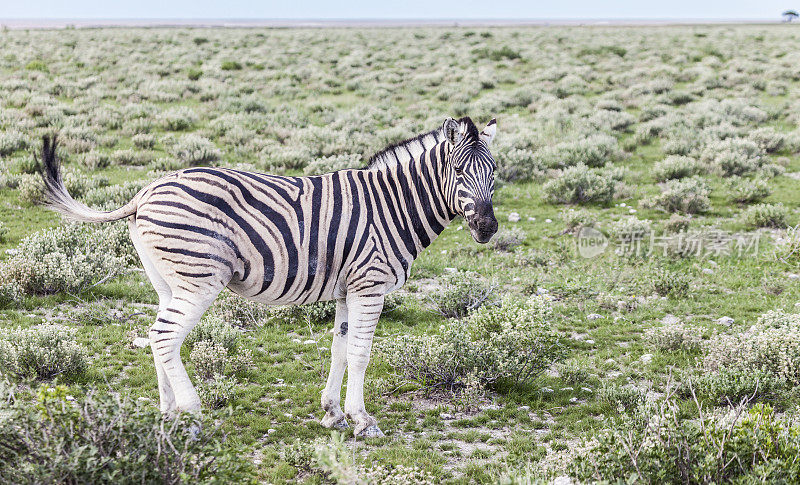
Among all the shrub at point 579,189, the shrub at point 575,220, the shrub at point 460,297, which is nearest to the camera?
the shrub at point 460,297

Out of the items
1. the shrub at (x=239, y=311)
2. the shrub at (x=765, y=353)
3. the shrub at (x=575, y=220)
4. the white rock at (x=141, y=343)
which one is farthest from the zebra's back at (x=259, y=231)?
the shrub at (x=575, y=220)

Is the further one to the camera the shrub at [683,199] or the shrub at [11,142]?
the shrub at [11,142]

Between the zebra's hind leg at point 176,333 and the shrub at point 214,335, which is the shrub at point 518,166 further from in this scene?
the zebra's hind leg at point 176,333

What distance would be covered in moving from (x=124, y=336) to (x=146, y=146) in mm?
11394

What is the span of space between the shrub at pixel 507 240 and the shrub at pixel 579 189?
114 inches

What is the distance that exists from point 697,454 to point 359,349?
2940mm

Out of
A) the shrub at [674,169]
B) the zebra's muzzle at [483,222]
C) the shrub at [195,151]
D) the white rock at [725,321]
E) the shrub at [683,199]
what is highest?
the zebra's muzzle at [483,222]

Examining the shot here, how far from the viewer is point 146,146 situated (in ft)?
60.1

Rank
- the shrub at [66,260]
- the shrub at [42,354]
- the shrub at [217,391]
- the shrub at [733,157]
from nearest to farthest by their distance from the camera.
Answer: the shrub at [217,391], the shrub at [42,354], the shrub at [66,260], the shrub at [733,157]

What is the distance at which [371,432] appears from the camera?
20.2ft

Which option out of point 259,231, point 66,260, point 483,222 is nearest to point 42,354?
point 66,260

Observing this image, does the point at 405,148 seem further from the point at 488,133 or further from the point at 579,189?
the point at 579,189

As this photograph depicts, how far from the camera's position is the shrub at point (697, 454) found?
4340 mm

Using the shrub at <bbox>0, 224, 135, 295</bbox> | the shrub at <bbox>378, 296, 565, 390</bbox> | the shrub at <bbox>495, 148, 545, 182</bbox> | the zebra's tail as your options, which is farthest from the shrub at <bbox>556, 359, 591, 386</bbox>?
the shrub at <bbox>495, 148, 545, 182</bbox>
